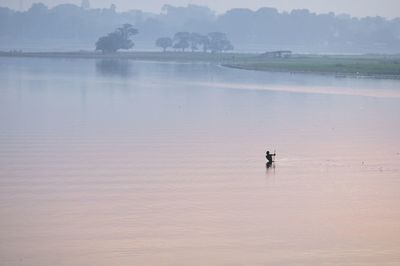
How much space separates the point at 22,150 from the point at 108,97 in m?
21.5

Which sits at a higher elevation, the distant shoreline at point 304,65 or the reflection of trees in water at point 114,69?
the distant shoreline at point 304,65

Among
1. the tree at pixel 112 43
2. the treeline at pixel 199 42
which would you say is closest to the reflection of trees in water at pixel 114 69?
the tree at pixel 112 43

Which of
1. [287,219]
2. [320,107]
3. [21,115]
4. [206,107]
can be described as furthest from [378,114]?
[287,219]

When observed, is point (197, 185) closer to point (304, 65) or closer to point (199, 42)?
point (304, 65)

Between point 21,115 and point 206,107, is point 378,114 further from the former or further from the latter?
point 21,115

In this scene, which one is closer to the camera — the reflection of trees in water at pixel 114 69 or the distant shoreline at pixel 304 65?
the distant shoreline at pixel 304 65

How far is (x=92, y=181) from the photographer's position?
21.8 metres

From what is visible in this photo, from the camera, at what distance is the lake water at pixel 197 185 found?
1617 centimetres

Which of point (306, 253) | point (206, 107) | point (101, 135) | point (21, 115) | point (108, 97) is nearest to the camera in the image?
point (306, 253)

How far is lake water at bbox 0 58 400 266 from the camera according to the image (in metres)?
16.2

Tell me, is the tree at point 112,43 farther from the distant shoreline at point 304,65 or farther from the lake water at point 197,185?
the lake water at point 197,185

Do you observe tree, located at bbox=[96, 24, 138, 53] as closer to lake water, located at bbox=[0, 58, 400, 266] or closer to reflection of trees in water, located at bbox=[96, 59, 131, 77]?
reflection of trees in water, located at bbox=[96, 59, 131, 77]

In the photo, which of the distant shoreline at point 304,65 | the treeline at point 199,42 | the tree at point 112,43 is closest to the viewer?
the distant shoreline at point 304,65

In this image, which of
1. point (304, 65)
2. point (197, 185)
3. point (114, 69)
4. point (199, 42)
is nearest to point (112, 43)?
point (199, 42)
